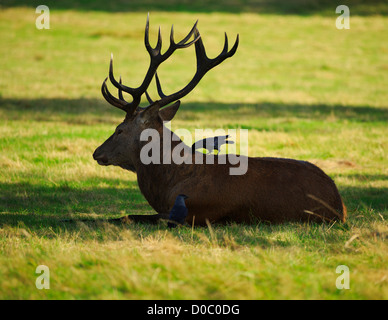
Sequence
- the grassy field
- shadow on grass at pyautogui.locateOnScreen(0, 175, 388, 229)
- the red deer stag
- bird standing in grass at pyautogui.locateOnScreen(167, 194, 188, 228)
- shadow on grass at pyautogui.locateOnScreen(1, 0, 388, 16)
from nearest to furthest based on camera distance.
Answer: the grassy field, bird standing in grass at pyautogui.locateOnScreen(167, 194, 188, 228), the red deer stag, shadow on grass at pyautogui.locateOnScreen(0, 175, 388, 229), shadow on grass at pyautogui.locateOnScreen(1, 0, 388, 16)

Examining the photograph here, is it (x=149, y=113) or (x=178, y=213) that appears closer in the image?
(x=178, y=213)

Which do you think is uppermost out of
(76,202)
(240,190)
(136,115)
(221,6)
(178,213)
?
(221,6)

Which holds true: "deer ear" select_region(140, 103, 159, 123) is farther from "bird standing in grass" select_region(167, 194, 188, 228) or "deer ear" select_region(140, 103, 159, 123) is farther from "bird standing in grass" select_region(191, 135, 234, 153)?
"bird standing in grass" select_region(167, 194, 188, 228)

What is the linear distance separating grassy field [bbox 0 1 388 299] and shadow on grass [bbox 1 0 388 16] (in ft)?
43.2

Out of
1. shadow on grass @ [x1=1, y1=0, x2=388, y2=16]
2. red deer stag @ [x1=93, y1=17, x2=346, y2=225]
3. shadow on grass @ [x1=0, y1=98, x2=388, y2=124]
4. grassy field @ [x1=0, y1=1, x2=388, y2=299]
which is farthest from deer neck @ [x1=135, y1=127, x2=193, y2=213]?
shadow on grass @ [x1=1, y1=0, x2=388, y2=16]

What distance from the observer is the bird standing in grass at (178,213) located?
734 centimetres

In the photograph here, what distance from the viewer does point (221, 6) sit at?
57156 millimetres

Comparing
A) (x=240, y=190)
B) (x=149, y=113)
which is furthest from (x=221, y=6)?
(x=240, y=190)

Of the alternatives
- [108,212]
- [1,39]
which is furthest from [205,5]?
[108,212]

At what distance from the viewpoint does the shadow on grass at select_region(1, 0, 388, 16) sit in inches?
2110

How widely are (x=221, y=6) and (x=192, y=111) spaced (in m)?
38.8

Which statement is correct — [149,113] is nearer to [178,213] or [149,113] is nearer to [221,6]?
[178,213]

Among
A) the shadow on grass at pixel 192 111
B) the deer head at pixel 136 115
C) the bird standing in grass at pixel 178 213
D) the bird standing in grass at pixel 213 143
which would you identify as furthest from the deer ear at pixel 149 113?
the shadow on grass at pixel 192 111
